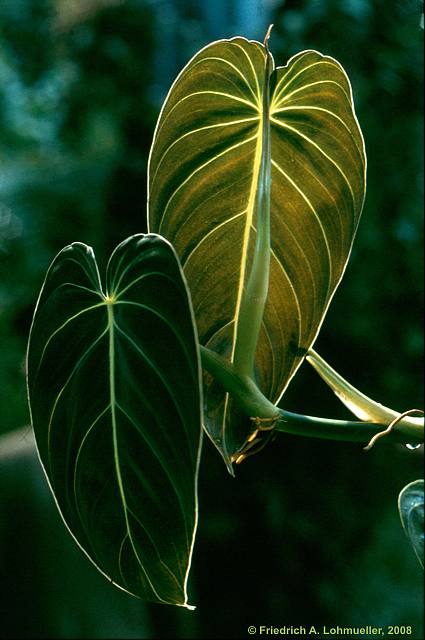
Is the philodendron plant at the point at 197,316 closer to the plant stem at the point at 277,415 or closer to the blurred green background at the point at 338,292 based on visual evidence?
the plant stem at the point at 277,415

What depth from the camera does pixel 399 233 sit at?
5.06ft

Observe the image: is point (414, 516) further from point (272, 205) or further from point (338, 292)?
point (338, 292)

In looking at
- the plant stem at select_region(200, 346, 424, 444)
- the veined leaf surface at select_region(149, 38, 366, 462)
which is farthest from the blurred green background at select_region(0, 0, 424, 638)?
the plant stem at select_region(200, 346, 424, 444)

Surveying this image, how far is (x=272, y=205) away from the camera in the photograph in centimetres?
57

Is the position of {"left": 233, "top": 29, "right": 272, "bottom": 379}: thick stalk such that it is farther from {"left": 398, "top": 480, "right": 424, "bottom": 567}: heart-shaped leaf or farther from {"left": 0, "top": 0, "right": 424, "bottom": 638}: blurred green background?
{"left": 0, "top": 0, "right": 424, "bottom": 638}: blurred green background

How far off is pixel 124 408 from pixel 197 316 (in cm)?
16

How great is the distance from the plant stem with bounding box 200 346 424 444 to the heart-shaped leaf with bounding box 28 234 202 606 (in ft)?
0.18

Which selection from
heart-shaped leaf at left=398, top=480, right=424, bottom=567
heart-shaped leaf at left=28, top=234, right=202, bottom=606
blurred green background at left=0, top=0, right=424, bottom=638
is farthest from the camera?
blurred green background at left=0, top=0, right=424, bottom=638

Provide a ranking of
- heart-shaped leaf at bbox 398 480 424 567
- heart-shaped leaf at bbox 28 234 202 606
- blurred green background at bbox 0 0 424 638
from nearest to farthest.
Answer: heart-shaped leaf at bbox 28 234 202 606
heart-shaped leaf at bbox 398 480 424 567
blurred green background at bbox 0 0 424 638

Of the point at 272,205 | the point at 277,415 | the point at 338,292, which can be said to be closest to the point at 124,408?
the point at 277,415

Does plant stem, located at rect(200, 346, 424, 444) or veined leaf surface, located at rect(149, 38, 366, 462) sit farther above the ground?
veined leaf surface, located at rect(149, 38, 366, 462)

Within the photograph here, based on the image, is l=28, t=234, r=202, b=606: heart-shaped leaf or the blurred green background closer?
l=28, t=234, r=202, b=606: heart-shaped leaf

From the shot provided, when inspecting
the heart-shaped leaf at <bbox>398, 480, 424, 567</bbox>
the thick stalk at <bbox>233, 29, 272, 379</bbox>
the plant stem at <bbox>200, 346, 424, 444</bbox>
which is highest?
the thick stalk at <bbox>233, 29, 272, 379</bbox>

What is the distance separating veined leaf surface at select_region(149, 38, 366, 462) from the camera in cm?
55
